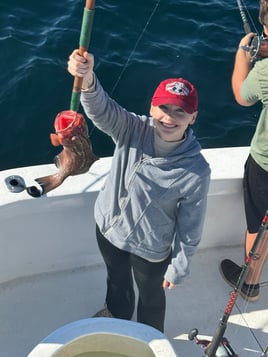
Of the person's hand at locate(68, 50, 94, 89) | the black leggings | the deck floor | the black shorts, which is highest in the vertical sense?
the person's hand at locate(68, 50, 94, 89)

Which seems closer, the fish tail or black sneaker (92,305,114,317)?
the fish tail

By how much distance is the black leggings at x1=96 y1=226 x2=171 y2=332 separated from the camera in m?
2.70

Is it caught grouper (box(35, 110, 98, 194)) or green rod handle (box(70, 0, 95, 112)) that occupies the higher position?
green rod handle (box(70, 0, 95, 112))

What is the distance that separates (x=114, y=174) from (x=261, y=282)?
160 cm

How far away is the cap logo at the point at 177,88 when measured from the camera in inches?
89.4

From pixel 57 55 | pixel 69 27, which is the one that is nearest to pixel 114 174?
pixel 57 55

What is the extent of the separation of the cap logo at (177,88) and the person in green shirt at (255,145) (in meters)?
0.51

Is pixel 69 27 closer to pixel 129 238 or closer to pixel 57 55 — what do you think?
pixel 57 55

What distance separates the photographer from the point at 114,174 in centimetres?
252

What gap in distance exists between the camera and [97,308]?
334 centimetres

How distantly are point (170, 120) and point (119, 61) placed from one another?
12.0 ft

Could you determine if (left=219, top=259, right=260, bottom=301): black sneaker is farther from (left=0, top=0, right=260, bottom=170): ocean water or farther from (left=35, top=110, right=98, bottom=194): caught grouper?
(left=0, top=0, right=260, bottom=170): ocean water

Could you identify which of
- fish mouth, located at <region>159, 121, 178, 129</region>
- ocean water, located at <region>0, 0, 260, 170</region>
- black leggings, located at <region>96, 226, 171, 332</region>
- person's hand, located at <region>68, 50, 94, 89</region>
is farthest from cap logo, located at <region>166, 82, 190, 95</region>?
ocean water, located at <region>0, 0, 260, 170</region>

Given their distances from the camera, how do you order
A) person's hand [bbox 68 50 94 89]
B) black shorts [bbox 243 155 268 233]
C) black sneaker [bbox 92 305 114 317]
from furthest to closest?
black sneaker [bbox 92 305 114 317] < black shorts [bbox 243 155 268 233] < person's hand [bbox 68 50 94 89]
